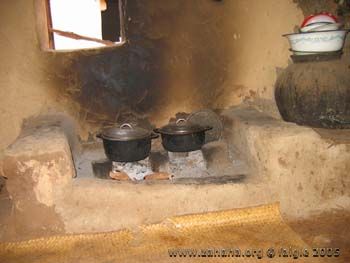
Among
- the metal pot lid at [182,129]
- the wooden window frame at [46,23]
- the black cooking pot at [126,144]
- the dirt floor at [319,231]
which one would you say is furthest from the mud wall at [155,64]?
the dirt floor at [319,231]

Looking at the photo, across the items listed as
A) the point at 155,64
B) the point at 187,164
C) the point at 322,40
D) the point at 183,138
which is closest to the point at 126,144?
the point at 183,138

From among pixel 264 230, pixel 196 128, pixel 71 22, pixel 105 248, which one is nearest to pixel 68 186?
pixel 105 248

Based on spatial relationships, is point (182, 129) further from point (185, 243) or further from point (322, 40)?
point (322, 40)

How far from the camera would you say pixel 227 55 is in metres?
3.07

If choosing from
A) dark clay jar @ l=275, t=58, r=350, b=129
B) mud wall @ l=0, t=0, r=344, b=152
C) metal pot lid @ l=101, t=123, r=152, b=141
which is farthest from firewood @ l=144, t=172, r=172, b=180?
dark clay jar @ l=275, t=58, r=350, b=129

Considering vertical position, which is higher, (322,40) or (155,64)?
(322,40)

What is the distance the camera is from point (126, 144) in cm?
237

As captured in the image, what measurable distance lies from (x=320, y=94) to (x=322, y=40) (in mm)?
430

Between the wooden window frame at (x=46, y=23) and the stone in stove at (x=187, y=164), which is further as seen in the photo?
the wooden window frame at (x=46, y=23)

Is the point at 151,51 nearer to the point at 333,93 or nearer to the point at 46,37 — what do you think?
the point at 46,37

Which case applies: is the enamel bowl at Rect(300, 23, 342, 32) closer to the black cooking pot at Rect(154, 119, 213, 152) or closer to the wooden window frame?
the black cooking pot at Rect(154, 119, 213, 152)

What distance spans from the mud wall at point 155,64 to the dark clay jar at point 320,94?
0.63m

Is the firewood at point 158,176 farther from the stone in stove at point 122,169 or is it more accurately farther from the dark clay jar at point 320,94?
the dark clay jar at point 320,94

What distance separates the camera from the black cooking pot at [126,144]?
93.6 inches
